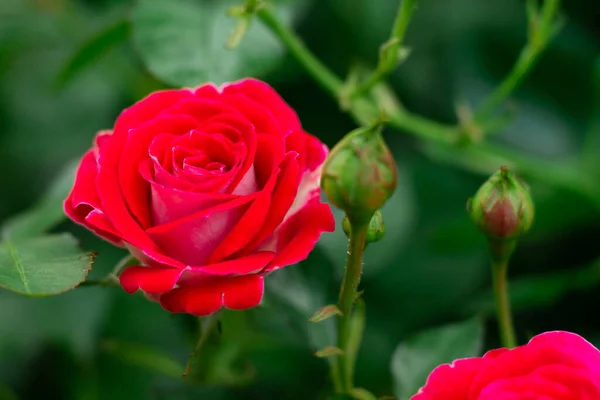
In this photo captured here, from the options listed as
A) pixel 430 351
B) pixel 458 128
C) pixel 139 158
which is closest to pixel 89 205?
pixel 139 158

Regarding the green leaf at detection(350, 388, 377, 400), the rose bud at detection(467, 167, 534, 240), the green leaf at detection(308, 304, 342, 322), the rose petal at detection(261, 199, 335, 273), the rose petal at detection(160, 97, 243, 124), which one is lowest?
the green leaf at detection(350, 388, 377, 400)

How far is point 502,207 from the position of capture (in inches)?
18.0

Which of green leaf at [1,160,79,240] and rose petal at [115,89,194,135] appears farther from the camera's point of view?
green leaf at [1,160,79,240]

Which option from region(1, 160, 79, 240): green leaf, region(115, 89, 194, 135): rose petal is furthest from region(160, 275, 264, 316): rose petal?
region(1, 160, 79, 240): green leaf

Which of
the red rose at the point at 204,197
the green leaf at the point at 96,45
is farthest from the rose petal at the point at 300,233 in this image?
the green leaf at the point at 96,45

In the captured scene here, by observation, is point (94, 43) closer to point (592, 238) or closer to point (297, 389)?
point (297, 389)

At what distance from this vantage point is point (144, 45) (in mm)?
646

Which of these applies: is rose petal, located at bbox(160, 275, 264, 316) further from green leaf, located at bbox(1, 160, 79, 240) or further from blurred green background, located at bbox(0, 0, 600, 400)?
green leaf, located at bbox(1, 160, 79, 240)

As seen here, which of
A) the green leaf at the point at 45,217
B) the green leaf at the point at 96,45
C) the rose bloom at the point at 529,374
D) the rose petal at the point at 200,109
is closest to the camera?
the rose bloom at the point at 529,374

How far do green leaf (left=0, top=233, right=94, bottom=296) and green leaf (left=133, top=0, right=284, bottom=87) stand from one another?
0.55 feet

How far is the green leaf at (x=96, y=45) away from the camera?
710 millimetres

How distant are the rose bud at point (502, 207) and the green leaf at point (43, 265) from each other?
0.23m

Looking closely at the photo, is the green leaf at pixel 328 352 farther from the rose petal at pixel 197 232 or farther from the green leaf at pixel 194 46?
the green leaf at pixel 194 46

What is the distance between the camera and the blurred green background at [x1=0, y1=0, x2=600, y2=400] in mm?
689
